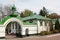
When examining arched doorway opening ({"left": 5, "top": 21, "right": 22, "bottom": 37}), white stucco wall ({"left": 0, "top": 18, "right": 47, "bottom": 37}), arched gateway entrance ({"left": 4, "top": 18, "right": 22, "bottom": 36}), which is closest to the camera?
white stucco wall ({"left": 0, "top": 18, "right": 47, "bottom": 37})

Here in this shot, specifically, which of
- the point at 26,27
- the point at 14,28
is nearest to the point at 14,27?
the point at 14,28

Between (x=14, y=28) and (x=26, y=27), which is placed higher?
(x=26, y=27)

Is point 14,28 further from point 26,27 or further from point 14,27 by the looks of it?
point 26,27

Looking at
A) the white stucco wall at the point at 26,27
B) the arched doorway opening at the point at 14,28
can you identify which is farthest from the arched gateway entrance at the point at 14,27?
the white stucco wall at the point at 26,27

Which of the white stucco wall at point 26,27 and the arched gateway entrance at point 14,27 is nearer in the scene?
the white stucco wall at point 26,27

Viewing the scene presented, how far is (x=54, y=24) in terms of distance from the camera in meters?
47.7

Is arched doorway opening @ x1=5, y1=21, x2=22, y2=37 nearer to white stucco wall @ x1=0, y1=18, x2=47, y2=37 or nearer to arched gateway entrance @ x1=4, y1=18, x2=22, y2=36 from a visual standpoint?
arched gateway entrance @ x1=4, y1=18, x2=22, y2=36

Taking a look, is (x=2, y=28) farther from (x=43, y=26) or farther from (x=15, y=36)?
(x=43, y=26)

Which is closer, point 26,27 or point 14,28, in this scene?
point 14,28

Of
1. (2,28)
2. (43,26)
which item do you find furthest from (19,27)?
(43,26)

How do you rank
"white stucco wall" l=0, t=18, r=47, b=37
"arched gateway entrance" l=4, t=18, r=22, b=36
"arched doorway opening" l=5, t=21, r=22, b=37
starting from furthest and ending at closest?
"arched doorway opening" l=5, t=21, r=22, b=37 → "arched gateway entrance" l=4, t=18, r=22, b=36 → "white stucco wall" l=0, t=18, r=47, b=37

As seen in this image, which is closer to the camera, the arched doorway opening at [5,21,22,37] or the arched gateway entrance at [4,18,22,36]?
the arched gateway entrance at [4,18,22,36]

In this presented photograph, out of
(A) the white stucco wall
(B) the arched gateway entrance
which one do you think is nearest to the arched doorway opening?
(B) the arched gateway entrance

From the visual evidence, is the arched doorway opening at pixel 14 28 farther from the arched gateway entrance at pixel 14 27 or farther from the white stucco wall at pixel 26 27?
the white stucco wall at pixel 26 27
